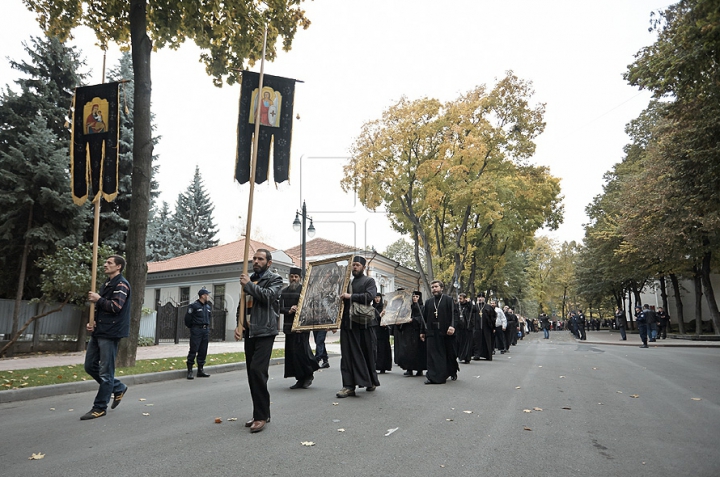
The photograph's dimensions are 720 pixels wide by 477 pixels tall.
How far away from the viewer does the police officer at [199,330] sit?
10945 mm

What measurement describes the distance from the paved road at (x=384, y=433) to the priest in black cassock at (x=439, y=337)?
26.4 inches

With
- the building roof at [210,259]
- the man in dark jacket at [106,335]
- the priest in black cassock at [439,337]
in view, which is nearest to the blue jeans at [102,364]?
the man in dark jacket at [106,335]

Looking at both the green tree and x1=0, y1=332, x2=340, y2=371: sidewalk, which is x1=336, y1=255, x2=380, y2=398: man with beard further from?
x1=0, y1=332, x2=340, y2=371: sidewalk

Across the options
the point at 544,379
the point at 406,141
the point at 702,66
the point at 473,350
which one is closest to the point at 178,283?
the point at 406,141

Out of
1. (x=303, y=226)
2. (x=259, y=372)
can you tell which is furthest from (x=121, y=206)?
(x=259, y=372)

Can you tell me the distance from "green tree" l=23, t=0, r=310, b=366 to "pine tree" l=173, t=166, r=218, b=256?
3930 cm

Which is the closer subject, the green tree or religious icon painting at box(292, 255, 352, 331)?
religious icon painting at box(292, 255, 352, 331)

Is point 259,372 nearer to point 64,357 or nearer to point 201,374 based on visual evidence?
point 201,374

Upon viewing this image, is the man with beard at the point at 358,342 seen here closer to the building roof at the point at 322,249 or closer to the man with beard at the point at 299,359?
the man with beard at the point at 299,359

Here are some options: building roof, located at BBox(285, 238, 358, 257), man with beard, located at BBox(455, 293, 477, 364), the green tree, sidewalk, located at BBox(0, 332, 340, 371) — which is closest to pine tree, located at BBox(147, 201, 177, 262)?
building roof, located at BBox(285, 238, 358, 257)

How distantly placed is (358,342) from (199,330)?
4377mm

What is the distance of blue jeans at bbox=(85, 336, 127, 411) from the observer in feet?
20.6

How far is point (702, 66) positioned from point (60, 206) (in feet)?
61.9

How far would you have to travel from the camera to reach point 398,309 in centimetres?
1203
